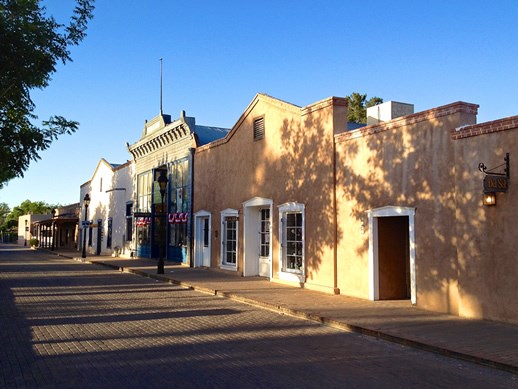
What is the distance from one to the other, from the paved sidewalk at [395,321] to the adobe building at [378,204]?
0.50 m

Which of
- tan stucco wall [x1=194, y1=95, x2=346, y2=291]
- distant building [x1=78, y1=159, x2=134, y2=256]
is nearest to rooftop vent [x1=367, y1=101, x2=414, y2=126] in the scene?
tan stucco wall [x1=194, y1=95, x2=346, y2=291]

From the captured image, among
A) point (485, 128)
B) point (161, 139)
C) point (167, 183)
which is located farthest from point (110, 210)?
point (485, 128)

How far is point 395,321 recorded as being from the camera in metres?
9.57

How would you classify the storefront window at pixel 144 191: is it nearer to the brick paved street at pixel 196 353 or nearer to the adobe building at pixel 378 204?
the adobe building at pixel 378 204

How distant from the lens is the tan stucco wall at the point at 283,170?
1398 centimetres

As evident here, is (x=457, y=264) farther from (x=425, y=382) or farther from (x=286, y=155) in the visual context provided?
(x=286, y=155)

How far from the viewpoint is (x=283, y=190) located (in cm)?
1603

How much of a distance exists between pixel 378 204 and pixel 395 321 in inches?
134

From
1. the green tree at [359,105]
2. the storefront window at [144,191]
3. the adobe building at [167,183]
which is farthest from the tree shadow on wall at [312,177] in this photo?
the green tree at [359,105]

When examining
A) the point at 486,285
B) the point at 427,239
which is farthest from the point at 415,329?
the point at 427,239

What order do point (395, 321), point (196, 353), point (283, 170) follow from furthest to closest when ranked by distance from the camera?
point (283, 170) < point (395, 321) < point (196, 353)

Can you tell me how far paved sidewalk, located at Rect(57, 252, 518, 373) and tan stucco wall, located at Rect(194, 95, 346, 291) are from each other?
1442 millimetres

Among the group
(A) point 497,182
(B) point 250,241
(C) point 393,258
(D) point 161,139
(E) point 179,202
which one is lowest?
(C) point 393,258

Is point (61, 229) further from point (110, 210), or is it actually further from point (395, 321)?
point (395, 321)
